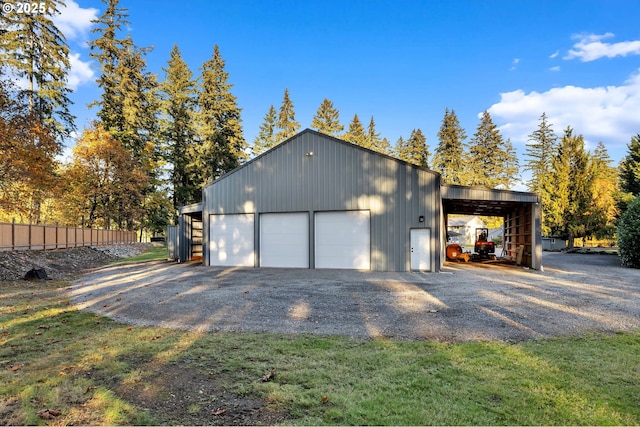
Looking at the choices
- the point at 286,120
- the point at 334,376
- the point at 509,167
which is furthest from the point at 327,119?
the point at 334,376

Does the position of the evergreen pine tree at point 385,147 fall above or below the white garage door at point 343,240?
above

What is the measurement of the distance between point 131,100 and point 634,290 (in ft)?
108

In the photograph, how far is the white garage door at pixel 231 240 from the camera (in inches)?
627

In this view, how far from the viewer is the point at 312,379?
11.1ft

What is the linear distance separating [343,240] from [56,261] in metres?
12.8

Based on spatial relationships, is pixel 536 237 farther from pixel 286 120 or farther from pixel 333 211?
pixel 286 120

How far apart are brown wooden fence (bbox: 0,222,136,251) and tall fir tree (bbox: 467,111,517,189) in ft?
131

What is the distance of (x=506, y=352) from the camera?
4160 millimetres

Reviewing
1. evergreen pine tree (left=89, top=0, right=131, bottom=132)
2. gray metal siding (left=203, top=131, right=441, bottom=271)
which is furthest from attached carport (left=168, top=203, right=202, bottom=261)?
evergreen pine tree (left=89, top=0, right=131, bottom=132)

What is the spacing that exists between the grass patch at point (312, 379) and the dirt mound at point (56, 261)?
899cm

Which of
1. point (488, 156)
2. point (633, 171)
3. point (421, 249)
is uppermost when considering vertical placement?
point (488, 156)


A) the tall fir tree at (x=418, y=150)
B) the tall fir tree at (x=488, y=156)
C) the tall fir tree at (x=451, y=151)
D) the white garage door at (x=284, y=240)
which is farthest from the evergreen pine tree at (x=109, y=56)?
the tall fir tree at (x=488, y=156)

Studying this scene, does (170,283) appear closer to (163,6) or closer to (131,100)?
(163,6)

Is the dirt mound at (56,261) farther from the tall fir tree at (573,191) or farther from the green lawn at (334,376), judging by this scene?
the tall fir tree at (573,191)
